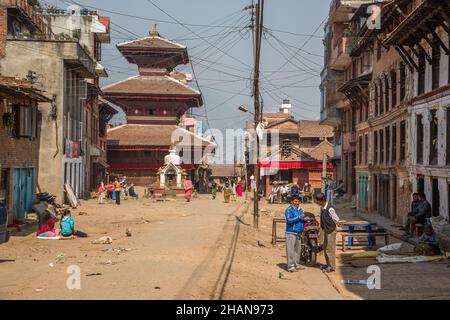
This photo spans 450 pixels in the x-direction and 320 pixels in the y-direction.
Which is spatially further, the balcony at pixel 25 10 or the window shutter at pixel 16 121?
the balcony at pixel 25 10

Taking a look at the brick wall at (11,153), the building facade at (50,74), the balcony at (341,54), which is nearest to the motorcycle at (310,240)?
the brick wall at (11,153)

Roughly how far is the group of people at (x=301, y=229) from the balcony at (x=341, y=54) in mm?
27289

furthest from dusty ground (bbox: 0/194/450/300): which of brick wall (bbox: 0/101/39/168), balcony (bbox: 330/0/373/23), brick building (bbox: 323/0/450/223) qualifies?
balcony (bbox: 330/0/373/23)

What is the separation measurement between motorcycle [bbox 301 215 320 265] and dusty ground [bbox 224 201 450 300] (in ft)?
1.36

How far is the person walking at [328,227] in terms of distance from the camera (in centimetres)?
1384

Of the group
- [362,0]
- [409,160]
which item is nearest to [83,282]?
[409,160]

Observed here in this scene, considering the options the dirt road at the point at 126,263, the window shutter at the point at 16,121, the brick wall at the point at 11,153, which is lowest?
the dirt road at the point at 126,263

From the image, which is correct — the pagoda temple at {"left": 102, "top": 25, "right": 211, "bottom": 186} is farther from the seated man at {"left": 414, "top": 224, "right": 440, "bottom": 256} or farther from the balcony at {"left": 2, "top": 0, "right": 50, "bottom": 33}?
the seated man at {"left": 414, "top": 224, "right": 440, "bottom": 256}

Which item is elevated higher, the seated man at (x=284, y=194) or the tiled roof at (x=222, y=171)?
the tiled roof at (x=222, y=171)

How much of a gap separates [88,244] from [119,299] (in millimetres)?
9229

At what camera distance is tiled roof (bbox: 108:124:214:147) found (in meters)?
57.5

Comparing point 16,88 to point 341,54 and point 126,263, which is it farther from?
point 341,54

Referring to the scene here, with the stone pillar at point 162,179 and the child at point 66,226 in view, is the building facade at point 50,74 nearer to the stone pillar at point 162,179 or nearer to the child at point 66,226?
the child at point 66,226

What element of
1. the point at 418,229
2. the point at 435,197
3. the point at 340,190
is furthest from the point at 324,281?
the point at 340,190
